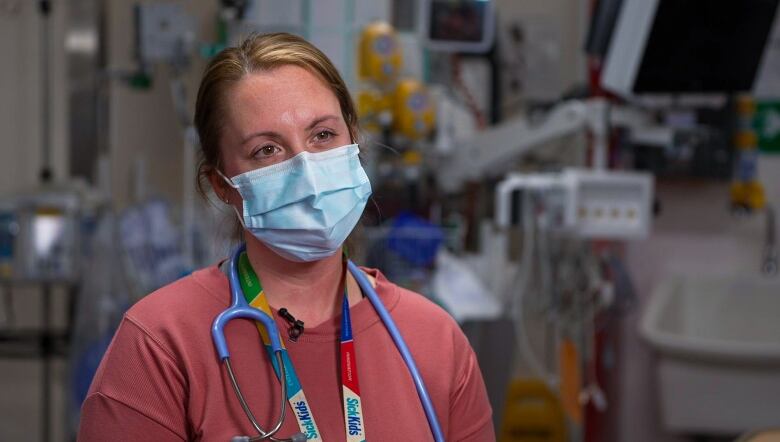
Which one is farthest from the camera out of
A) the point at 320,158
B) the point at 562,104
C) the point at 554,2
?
the point at 554,2

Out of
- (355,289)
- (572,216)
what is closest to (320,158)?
(355,289)

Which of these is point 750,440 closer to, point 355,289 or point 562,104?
point 355,289

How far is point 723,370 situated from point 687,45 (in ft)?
3.80

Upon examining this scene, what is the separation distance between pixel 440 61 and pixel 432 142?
69 centimetres

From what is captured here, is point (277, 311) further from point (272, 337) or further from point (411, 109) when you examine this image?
point (411, 109)

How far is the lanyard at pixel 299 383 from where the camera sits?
1369 millimetres

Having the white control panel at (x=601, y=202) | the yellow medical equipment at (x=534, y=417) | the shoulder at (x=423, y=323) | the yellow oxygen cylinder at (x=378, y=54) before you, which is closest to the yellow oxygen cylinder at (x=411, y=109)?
the yellow oxygen cylinder at (x=378, y=54)

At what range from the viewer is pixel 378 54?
3408 millimetres

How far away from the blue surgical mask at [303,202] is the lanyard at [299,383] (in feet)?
0.21

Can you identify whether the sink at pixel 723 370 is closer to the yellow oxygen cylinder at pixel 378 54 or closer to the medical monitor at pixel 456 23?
the medical monitor at pixel 456 23

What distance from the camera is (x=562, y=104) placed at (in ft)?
12.7

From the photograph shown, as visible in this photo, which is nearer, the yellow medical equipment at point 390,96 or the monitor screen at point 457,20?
the yellow medical equipment at point 390,96

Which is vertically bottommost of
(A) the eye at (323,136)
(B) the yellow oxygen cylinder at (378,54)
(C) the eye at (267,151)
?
(C) the eye at (267,151)

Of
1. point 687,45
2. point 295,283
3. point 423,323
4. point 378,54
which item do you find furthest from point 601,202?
point 295,283
